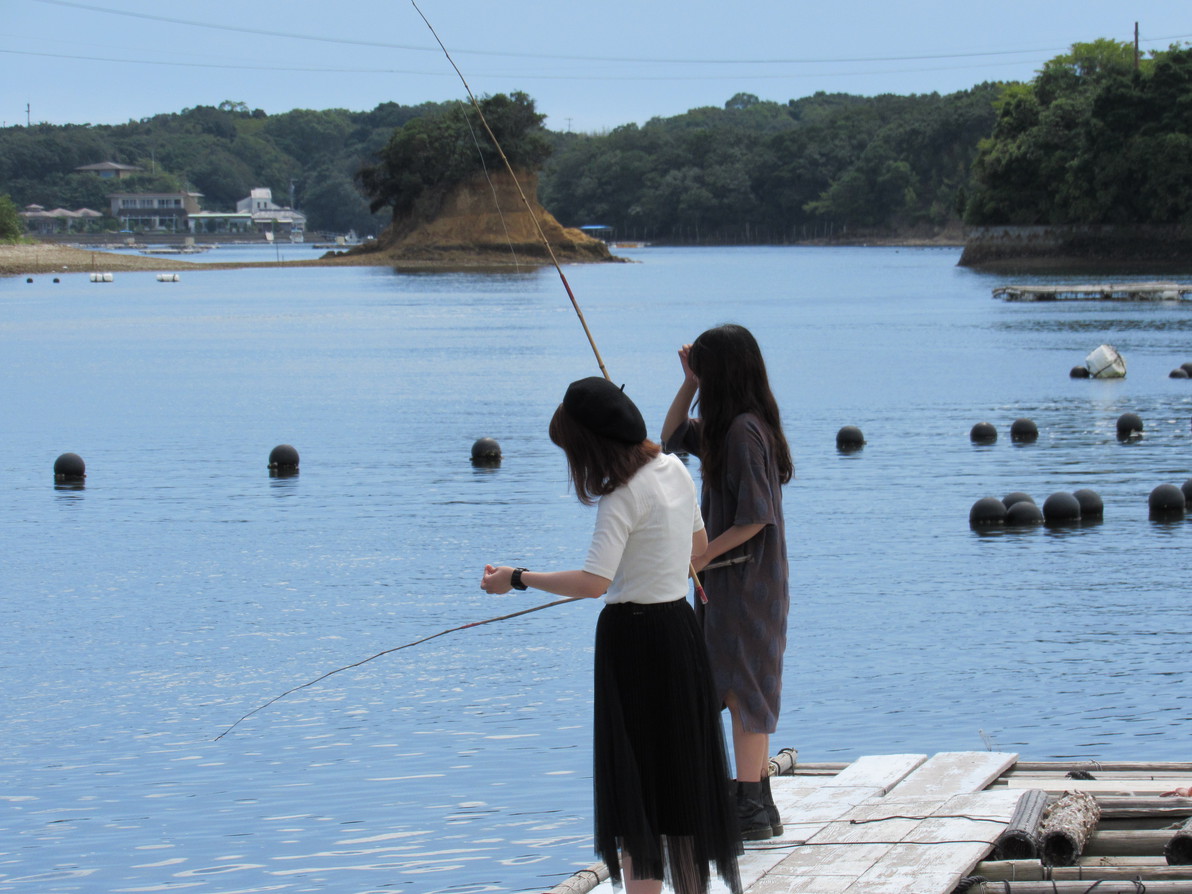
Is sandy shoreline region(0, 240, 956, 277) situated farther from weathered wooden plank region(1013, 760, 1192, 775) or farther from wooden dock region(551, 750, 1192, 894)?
wooden dock region(551, 750, 1192, 894)

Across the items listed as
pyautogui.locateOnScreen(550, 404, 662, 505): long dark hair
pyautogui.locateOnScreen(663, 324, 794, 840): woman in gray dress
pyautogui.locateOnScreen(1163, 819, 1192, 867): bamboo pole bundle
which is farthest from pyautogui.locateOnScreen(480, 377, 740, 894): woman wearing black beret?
pyautogui.locateOnScreen(1163, 819, 1192, 867): bamboo pole bundle

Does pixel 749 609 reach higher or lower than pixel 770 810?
higher

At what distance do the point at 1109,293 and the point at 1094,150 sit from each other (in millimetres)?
32684

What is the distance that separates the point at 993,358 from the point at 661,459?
44802mm

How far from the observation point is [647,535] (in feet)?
17.9

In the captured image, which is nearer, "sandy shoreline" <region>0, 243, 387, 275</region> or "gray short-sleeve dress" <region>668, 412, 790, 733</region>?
"gray short-sleeve dress" <region>668, 412, 790, 733</region>

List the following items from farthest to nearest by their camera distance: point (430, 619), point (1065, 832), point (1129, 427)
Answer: point (1129, 427) → point (430, 619) → point (1065, 832)

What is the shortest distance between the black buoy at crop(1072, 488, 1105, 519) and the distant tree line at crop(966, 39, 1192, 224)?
84.6m

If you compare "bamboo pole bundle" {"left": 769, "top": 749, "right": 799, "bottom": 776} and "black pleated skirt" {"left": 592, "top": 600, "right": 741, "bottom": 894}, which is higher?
"black pleated skirt" {"left": 592, "top": 600, "right": 741, "bottom": 894}

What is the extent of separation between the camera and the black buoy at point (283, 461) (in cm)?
2655

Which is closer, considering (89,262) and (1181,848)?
(1181,848)

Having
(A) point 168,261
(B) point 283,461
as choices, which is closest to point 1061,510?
(B) point 283,461

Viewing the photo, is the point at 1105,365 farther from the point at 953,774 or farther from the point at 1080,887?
the point at 1080,887

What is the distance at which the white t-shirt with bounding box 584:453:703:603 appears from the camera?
537 centimetres
